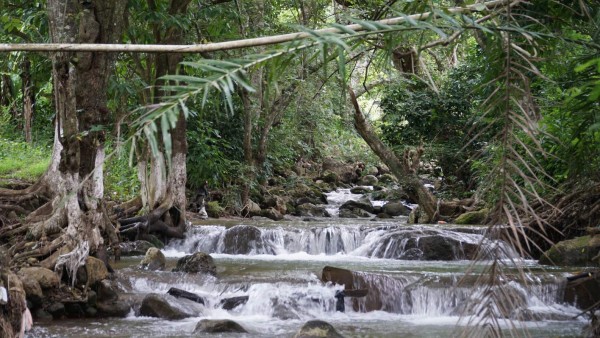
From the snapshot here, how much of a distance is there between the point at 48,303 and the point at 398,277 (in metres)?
4.38

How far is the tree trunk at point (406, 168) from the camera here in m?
15.4

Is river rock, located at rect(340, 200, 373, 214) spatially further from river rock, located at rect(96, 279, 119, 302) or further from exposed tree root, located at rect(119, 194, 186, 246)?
river rock, located at rect(96, 279, 119, 302)

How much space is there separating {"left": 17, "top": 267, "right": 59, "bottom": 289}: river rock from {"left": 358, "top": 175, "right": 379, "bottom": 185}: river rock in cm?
1850

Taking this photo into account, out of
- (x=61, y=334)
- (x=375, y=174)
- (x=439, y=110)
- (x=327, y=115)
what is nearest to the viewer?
(x=61, y=334)

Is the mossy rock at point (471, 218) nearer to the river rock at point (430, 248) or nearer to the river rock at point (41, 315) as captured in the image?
the river rock at point (430, 248)

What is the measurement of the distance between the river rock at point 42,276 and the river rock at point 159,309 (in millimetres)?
1085

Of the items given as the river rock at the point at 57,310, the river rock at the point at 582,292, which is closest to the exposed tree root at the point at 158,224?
the river rock at the point at 57,310

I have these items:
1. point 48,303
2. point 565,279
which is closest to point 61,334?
point 48,303

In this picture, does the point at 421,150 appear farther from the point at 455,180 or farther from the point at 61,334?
the point at 61,334

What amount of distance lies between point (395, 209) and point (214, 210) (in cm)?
515

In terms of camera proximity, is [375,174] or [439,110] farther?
[375,174]

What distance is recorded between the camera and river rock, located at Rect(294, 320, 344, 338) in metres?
6.80

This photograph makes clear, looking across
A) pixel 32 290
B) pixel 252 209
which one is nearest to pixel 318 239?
pixel 252 209

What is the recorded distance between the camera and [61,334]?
7352 millimetres
